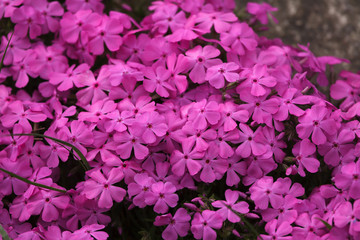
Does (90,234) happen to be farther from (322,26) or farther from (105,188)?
(322,26)

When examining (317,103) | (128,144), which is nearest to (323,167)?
(317,103)

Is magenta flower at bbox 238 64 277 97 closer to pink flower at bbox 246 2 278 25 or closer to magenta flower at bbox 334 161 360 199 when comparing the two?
magenta flower at bbox 334 161 360 199

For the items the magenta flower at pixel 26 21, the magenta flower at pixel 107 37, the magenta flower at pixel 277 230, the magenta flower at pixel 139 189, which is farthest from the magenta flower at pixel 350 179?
the magenta flower at pixel 26 21

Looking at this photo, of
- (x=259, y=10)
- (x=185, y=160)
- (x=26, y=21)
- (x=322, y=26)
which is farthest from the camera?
(x=322, y=26)

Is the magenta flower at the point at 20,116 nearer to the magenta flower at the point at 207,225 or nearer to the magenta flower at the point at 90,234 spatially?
the magenta flower at the point at 90,234

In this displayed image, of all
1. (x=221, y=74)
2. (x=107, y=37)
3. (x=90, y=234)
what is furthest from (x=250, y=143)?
(x=107, y=37)

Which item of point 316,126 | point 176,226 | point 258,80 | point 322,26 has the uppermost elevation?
point 258,80

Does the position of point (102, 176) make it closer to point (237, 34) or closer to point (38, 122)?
point (38, 122)
